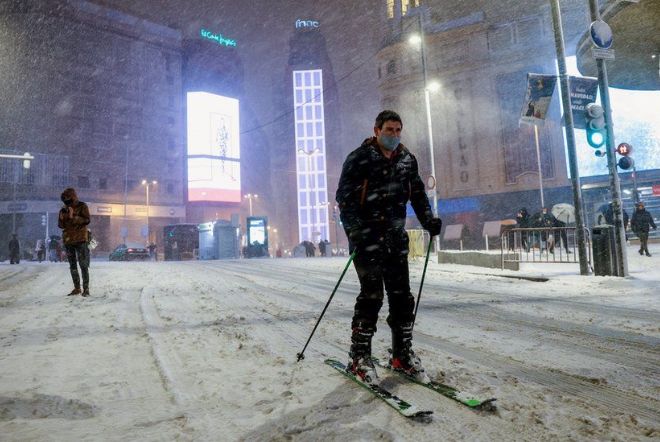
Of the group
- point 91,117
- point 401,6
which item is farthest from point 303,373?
point 91,117

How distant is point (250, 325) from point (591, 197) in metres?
32.5

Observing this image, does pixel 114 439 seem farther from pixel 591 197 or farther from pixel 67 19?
pixel 67 19

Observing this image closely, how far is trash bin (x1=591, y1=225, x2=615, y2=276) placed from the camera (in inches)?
346

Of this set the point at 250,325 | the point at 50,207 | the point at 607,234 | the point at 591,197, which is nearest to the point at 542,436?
the point at 250,325

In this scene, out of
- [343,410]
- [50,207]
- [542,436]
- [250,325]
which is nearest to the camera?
[542,436]

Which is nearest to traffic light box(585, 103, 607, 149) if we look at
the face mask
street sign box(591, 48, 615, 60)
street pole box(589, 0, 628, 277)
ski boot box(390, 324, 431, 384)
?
street pole box(589, 0, 628, 277)

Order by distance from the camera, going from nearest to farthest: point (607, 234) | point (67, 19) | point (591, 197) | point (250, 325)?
point (250, 325), point (607, 234), point (591, 197), point (67, 19)

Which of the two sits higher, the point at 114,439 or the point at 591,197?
the point at 591,197

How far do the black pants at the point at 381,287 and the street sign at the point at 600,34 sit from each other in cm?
899

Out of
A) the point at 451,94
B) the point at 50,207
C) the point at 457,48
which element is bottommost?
the point at 50,207

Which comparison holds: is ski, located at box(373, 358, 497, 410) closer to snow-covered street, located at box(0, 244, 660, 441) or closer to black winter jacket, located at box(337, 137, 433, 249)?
snow-covered street, located at box(0, 244, 660, 441)

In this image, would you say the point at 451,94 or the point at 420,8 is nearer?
the point at 451,94

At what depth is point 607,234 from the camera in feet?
29.1

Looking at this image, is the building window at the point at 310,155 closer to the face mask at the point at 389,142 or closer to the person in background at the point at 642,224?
the person in background at the point at 642,224
